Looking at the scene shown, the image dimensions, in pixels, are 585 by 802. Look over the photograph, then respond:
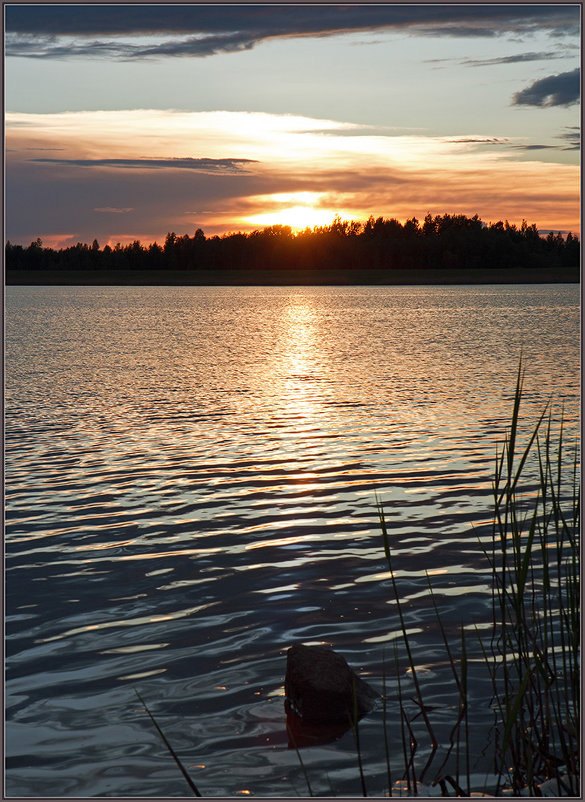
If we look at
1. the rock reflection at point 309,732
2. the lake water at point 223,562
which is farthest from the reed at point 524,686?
the rock reflection at point 309,732

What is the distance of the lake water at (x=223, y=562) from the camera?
6.02 metres

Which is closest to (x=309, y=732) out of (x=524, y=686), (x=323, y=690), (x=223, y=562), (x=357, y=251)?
(x=323, y=690)

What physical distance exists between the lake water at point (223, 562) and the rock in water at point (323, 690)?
152 mm

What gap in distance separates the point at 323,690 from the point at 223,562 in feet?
11.5

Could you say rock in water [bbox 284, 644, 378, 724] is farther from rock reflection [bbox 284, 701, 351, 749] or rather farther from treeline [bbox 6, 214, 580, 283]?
treeline [bbox 6, 214, 580, 283]

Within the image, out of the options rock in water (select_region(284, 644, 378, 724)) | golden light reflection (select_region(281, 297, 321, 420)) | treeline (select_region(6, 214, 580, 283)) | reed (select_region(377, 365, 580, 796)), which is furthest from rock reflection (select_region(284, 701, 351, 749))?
treeline (select_region(6, 214, 580, 283))

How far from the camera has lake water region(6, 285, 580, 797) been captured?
19.7ft

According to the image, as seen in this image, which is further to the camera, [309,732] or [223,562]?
[223,562]

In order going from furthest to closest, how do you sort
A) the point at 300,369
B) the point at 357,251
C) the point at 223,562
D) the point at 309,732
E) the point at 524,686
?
the point at 357,251, the point at 300,369, the point at 223,562, the point at 309,732, the point at 524,686

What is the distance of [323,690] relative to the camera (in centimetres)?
627

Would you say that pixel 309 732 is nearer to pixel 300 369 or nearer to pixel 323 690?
pixel 323 690

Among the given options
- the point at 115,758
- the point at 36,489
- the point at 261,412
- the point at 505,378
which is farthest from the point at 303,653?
the point at 505,378

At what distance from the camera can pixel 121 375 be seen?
27000mm

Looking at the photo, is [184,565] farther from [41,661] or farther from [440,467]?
[440,467]
